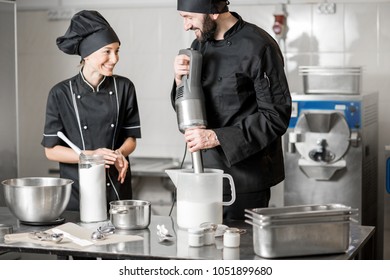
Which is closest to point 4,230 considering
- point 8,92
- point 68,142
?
point 68,142

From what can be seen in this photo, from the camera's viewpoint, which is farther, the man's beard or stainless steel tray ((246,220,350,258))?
the man's beard

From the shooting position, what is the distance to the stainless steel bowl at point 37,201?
273 cm

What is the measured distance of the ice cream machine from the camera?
454 cm

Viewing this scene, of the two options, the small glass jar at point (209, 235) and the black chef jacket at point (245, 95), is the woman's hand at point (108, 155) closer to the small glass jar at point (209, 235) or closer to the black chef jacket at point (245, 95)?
the black chef jacket at point (245, 95)

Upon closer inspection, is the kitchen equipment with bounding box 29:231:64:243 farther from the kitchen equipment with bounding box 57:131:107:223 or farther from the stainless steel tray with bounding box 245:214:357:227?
the stainless steel tray with bounding box 245:214:357:227

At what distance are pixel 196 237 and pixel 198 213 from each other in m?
0.20

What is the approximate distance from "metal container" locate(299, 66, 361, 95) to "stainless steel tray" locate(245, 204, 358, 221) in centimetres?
233

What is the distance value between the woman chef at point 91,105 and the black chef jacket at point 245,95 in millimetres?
443

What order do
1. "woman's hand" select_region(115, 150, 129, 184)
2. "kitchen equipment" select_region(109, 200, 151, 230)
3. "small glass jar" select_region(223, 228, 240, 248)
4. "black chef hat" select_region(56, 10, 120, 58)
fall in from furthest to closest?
1. "black chef hat" select_region(56, 10, 120, 58)
2. "woman's hand" select_region(115, 150, 129, 184)
3. "kitchen equipment" select_region(109, 200, 151, 230)
4. "small glass jar" select_region(223, 228, 240, 248)

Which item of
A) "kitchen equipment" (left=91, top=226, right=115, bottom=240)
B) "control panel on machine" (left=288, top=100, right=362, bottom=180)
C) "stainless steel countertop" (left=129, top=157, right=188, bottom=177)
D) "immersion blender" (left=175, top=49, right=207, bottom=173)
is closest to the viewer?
"kitchen equipment" (left=91, top=226, right=115, bottom=240)

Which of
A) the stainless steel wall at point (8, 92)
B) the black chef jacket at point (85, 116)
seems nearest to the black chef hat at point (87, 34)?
the black chef jacket at point (85, 116)

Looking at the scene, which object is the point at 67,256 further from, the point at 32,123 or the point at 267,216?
the point at 32,123

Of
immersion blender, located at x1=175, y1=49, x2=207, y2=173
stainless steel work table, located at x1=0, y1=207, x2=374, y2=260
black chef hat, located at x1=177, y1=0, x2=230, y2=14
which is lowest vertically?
stainless steel work table, located at x1=0, y1=207, x2=374, y2=260

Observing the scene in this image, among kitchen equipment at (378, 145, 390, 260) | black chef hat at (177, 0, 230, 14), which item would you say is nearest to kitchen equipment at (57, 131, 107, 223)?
black chef hat at (177, 0, 230, 14)
